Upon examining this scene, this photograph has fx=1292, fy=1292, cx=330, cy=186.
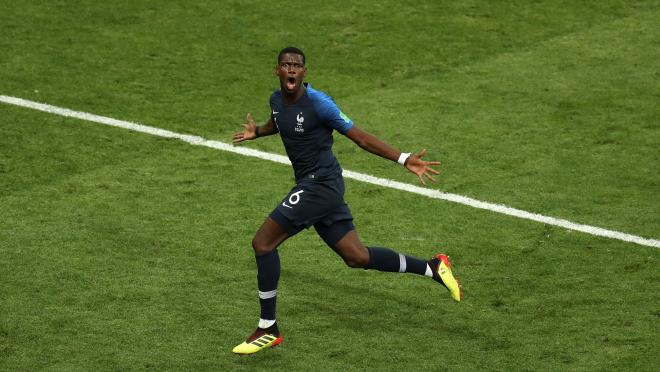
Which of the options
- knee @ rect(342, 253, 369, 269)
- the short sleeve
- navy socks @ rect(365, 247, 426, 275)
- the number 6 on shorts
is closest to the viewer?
A: the short sleeve

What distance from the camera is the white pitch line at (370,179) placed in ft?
39.5

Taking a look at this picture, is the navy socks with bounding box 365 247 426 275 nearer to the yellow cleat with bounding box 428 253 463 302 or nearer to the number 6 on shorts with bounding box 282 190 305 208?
the yellow cleat with bounding box 428 253 463 302

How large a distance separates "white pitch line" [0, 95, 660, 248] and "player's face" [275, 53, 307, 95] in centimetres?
341

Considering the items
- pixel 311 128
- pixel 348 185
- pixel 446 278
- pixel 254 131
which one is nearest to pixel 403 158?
pixel 311 128

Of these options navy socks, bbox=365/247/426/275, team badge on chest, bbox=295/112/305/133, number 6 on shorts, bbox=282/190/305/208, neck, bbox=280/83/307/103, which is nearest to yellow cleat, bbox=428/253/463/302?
navy socks, bbox=365/247/426/275

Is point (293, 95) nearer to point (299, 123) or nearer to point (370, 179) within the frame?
point (299, 123)

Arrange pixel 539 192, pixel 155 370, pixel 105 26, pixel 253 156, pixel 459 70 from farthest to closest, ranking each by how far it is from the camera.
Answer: pixel 105 26 < pixel 459 70 < pixel 253 156 < pixel 539 192 < pixel 155 370

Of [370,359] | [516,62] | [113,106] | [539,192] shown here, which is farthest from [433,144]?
[370,359]

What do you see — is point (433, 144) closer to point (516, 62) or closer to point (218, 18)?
point (516, 62)

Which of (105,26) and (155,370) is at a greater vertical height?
(105,26)

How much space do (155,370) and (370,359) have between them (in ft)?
5.25

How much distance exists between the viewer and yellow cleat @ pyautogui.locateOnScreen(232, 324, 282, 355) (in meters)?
9.77

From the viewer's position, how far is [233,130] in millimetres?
14578

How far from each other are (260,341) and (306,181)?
51.2 inches
